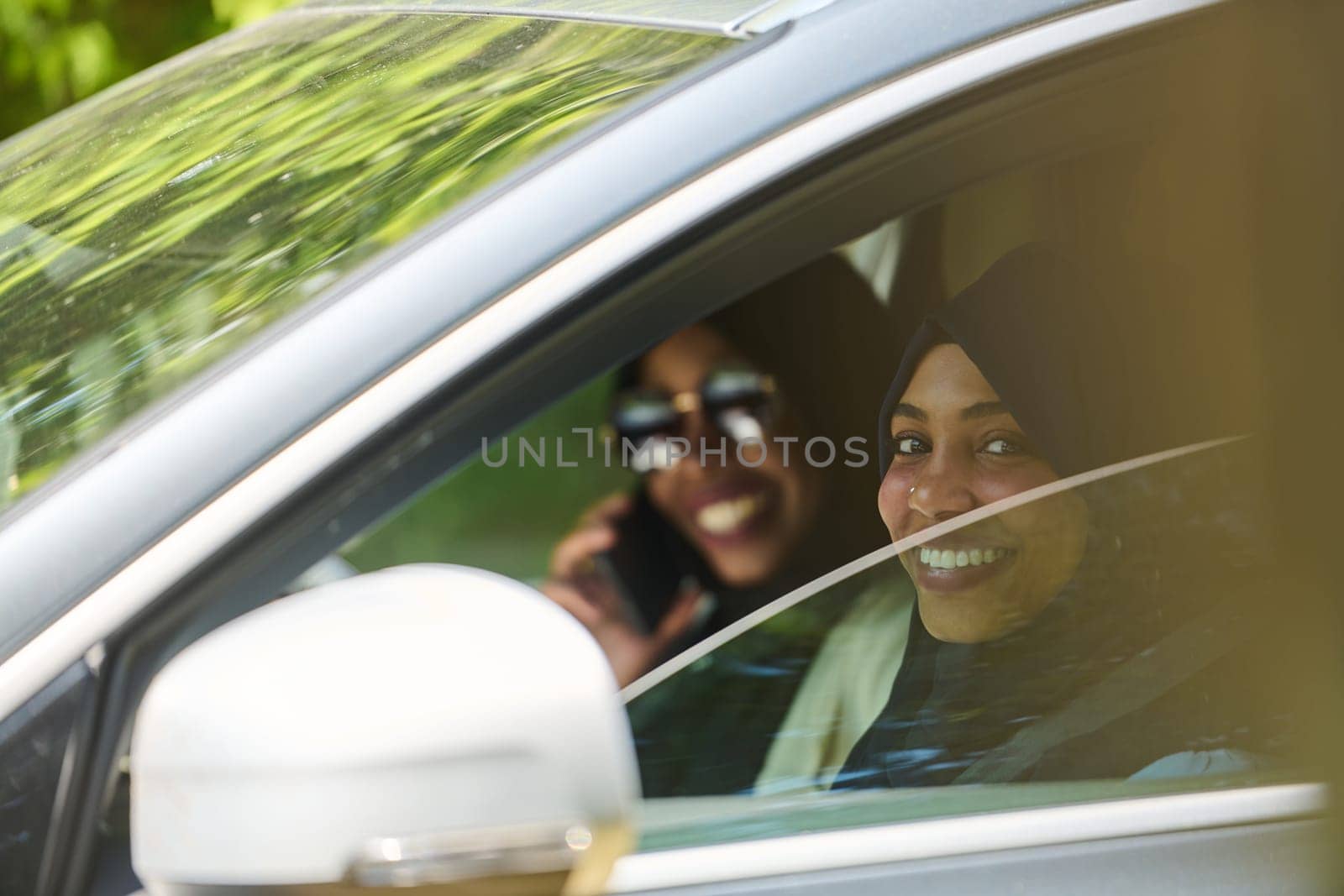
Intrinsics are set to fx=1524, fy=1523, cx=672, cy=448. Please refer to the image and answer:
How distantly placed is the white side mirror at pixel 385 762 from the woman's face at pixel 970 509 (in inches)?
22.7

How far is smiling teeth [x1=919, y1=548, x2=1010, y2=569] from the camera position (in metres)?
1.42

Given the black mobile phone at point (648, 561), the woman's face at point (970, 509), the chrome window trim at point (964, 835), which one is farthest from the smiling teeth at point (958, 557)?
the black mobile phone at point (648, 561)

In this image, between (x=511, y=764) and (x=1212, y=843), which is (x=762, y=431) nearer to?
(x=1212, y=843)

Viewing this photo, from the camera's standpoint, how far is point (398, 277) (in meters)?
1.15

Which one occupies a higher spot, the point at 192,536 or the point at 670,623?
the point at 670,623

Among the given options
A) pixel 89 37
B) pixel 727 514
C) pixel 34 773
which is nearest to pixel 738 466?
pixel 727 514

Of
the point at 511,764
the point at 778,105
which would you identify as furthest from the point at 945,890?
the point at 778,105

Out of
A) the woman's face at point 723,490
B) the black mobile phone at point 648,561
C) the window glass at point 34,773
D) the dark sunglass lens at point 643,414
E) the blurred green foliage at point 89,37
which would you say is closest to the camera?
the window glass at point 34,773

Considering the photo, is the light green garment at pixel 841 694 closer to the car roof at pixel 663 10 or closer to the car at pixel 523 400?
the car at pixel 523 400

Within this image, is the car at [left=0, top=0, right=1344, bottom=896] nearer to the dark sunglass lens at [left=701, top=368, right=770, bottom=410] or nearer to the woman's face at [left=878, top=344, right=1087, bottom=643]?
the woman's face at [left=878, top=344, right=1087, bottom=643]

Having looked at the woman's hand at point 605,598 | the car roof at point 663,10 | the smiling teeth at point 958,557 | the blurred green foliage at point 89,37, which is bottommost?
the smiling teeth at point 958,557

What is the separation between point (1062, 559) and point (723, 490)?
36.9 inches

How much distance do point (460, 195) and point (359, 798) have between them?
1.75 feet

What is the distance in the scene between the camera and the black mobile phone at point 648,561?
2293mm
